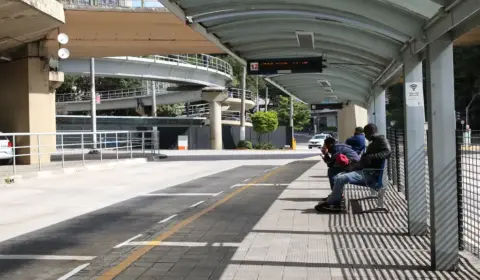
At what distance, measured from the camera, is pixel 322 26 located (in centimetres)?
763

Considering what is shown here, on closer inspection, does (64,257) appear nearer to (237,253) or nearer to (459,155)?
(237,253)

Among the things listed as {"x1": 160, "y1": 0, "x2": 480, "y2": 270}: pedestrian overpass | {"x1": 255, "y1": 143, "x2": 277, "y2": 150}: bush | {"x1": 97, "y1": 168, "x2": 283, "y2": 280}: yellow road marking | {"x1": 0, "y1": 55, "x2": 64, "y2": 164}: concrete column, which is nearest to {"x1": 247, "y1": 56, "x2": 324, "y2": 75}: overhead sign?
{"x1": 160, "y1": 0, "x2": 480, "y2": 270}: pedestrian overpass

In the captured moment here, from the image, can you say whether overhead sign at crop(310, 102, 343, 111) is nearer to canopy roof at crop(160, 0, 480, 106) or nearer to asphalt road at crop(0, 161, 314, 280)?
asphalt road at crop(0, 161, 314, 280)

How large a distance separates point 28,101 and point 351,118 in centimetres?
1377

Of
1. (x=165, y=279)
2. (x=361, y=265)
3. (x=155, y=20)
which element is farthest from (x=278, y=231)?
(x=155, y=20)

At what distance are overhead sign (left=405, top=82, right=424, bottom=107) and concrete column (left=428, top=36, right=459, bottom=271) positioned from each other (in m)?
1.29

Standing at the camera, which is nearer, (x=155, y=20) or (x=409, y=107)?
(x=409, y=107)

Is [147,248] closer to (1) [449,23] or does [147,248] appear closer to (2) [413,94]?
(2) [413,94]

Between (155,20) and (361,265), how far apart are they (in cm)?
1795

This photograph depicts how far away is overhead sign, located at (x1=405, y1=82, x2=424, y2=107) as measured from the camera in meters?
6.84

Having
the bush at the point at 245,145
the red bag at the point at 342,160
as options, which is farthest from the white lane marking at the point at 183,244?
A: the bush at the point at 245,145

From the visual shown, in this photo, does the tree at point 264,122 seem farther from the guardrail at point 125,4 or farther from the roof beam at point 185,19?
the roof beam at point 185,19

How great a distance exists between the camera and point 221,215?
952 centimetres

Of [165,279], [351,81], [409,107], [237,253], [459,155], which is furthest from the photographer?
[351,81]
